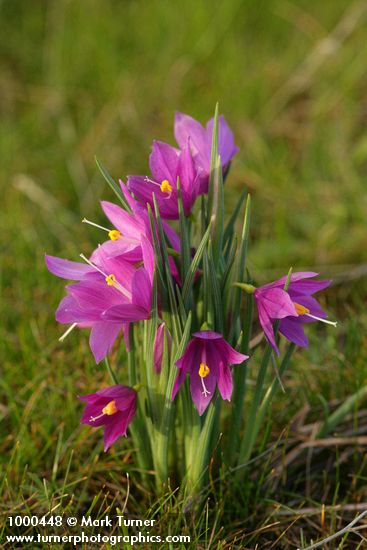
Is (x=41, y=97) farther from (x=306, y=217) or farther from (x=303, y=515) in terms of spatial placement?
(x=303, y=515)

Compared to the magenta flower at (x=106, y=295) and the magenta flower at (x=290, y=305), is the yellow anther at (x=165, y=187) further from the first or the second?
the magenta flower at (x=290, y=305)

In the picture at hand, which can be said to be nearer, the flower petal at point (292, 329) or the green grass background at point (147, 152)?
the flower petal at point (292, 329)

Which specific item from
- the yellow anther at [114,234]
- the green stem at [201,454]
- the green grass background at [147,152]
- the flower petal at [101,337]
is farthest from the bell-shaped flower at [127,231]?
the green grass background at [147,152]

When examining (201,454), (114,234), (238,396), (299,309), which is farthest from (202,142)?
(201,454)

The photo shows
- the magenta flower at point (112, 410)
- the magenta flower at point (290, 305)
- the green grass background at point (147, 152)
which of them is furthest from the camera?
the green grass background at point (147, 152)

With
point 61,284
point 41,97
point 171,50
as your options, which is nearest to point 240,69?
point 171,50

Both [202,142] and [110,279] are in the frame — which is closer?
[110,279]

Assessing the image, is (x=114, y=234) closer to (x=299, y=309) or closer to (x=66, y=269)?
(x=66, y=269)
